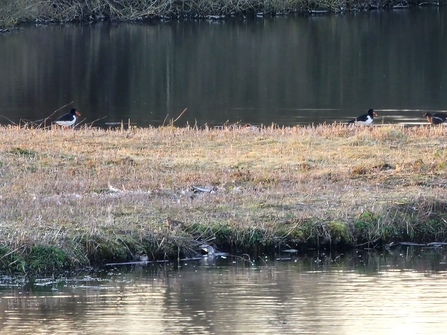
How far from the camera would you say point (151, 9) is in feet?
194

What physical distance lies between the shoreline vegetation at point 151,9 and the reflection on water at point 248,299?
150 ft

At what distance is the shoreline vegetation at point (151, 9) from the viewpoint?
189 ft

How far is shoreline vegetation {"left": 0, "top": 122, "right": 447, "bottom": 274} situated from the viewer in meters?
11.2

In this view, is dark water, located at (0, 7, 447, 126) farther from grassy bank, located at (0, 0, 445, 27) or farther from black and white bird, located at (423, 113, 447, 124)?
black and white bird, located at (423, 113, 447, 124)

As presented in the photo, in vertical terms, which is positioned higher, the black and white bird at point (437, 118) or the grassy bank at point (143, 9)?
the grassy bank at point (143, 9)

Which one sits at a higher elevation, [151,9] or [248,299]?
[151,9]

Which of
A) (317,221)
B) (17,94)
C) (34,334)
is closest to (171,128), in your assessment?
(317,221)

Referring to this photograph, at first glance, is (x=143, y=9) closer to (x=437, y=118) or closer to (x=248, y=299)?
(x=437, y=118)

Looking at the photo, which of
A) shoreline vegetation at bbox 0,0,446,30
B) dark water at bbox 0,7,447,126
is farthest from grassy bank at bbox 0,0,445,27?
dark water at bbox 0,7,447,126

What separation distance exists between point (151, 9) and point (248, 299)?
5083cm

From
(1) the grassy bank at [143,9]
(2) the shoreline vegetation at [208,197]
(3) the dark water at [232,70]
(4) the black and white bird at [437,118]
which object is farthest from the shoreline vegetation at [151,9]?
(2) the shoreline vegetation at [208,197]

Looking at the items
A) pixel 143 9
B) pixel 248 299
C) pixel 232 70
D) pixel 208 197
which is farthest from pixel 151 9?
pixel 248 299

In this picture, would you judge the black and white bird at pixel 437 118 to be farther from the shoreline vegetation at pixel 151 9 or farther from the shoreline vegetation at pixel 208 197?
the shoreline vegetation at pixel 151 9

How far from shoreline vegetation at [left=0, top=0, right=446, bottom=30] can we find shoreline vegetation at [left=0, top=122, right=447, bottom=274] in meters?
40.1
